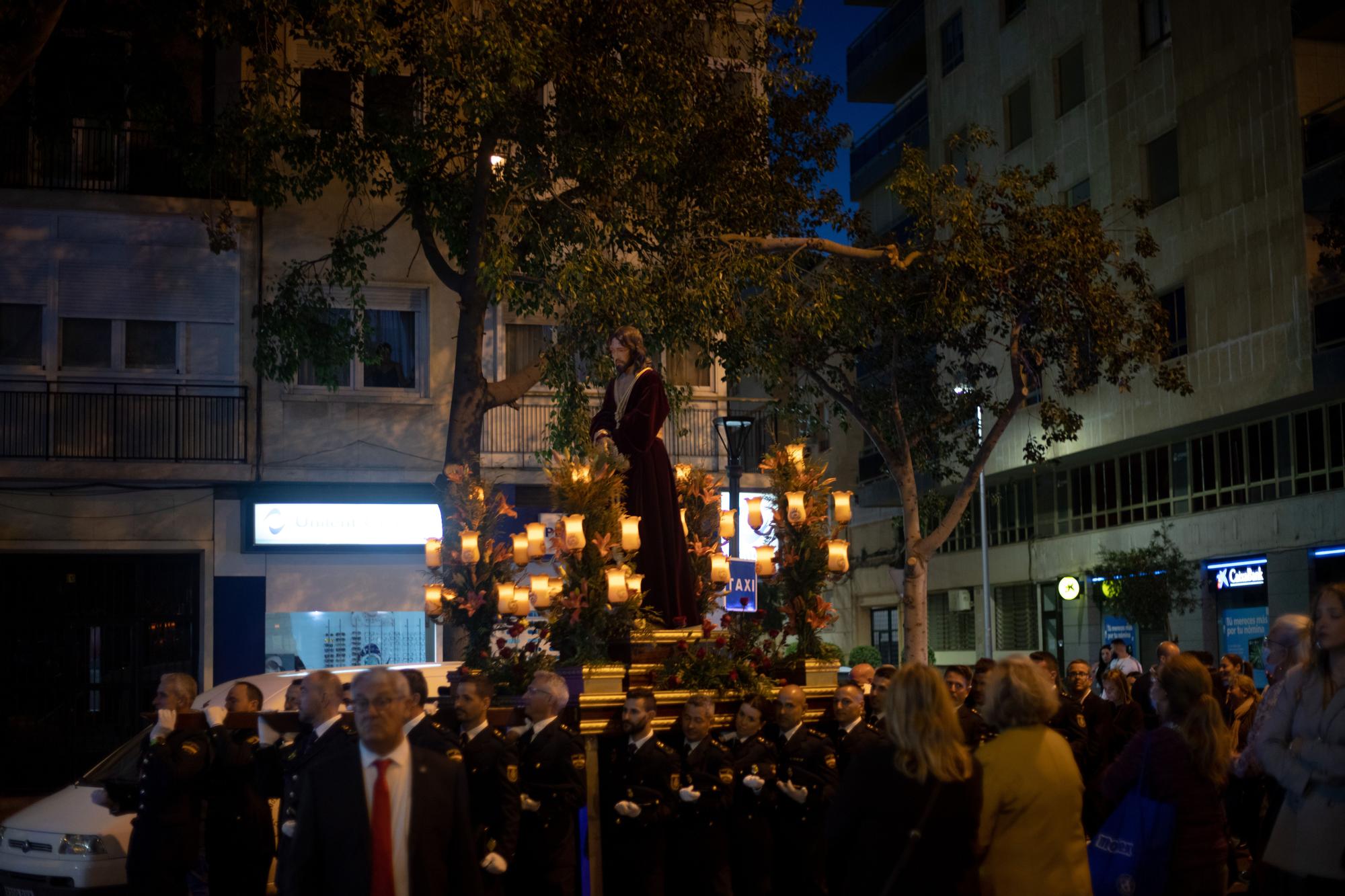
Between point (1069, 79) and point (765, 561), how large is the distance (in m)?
26.6

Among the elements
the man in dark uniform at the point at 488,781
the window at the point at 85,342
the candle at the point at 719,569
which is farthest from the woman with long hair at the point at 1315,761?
the window at the point at 85,342

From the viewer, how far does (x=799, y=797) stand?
31.4 ft

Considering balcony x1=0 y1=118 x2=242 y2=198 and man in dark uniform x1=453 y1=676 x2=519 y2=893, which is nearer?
man in dark uniform x1=453 y1=676 x2=519 y2=893

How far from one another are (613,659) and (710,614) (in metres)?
1.85

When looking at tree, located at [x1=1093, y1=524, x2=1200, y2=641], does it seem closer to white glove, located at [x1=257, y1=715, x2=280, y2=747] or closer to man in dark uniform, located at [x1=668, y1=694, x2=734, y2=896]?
man in dark uniform, located at [x1=668, y1=694, x2=734, y2=896]

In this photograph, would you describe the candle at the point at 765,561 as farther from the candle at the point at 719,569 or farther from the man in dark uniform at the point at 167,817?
the man in dark uniform at the point at 167,817

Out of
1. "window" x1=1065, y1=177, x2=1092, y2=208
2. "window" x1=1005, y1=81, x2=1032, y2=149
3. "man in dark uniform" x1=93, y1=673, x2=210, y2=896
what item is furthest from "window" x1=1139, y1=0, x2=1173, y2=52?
"man in dark uniform" x1=93, y1=673, x2=210, y2=896

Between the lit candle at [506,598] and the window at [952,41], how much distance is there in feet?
103

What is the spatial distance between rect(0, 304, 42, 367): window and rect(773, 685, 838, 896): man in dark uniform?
608 inches

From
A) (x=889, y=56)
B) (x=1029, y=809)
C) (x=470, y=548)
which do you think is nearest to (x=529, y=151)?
(x=470, y=548)

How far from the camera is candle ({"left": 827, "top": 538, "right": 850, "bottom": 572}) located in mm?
11445

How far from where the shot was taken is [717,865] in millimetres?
9719

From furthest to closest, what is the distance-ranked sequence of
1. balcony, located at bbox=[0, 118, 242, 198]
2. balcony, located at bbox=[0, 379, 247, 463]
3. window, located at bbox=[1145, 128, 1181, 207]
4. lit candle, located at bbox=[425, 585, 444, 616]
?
1. window, located at bbox=[1145, 128, 1181, 207]
2. balcony, located at bbox=[0, 118, 242, 198]
3. balcony, located at bbox=[0, 379, 247, 463]
4. lit candle, located at bbox=[425, 585, 444, 616]

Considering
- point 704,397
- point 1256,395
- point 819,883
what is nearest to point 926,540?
point 704,397
